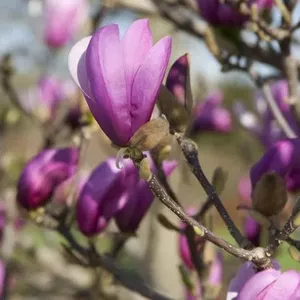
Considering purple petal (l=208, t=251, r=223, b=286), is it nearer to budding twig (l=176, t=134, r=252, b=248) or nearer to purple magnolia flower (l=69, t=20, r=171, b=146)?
budding twig (l=176, t=134, r=252, b=248)

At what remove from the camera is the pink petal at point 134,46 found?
0.57 metres

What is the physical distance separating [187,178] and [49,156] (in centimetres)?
43

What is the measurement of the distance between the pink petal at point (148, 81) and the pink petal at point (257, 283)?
17 cm

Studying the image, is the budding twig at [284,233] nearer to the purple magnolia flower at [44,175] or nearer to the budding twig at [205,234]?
the budding twig at [205,234]

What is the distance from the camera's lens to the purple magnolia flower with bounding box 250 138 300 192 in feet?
2.18

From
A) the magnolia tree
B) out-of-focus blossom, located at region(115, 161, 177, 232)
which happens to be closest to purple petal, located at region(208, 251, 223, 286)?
the magnolia tree

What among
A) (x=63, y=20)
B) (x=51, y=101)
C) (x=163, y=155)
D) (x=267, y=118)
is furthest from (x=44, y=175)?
Answer: (x=63, y=20)

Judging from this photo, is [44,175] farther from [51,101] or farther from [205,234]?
[51,101]

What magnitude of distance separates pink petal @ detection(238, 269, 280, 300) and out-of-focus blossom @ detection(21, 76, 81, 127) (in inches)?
28.3

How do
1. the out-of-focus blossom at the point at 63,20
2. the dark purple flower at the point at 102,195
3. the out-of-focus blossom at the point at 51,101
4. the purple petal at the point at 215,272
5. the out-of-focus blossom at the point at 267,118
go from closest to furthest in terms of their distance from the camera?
the dark purple flower at the point at 102,195 → the purple petal at the point at 215,272 → the out-of-focus blossom at the point at 267,118 → the out-of-focus blossom at the point at 51,101 → the out-of-focus blossom at the point at 63,20

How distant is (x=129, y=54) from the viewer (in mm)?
569

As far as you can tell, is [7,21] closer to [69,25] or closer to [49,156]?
[69,25]

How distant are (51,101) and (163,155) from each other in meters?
0.97

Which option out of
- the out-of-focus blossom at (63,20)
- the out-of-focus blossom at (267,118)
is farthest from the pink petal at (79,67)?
the out-of-focus blossom at (63,20)
